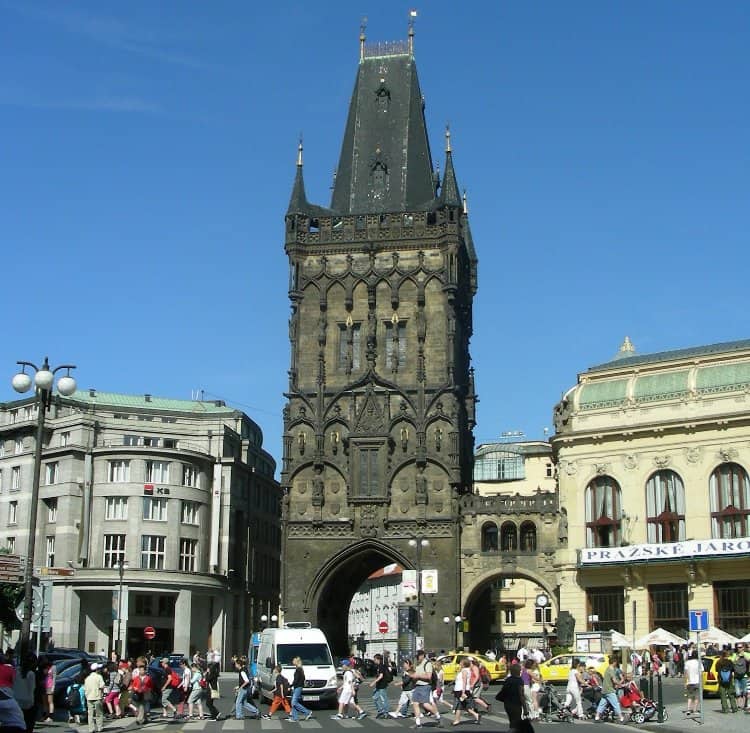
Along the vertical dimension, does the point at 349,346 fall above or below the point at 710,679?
above

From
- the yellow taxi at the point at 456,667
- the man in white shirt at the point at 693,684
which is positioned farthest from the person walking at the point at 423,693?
the yellow taxi at the point at 456,667

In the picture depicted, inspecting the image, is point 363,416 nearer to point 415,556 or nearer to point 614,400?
point 415,556

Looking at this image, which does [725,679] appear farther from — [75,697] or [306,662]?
[75,697]

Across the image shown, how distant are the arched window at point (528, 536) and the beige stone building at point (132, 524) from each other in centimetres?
2188

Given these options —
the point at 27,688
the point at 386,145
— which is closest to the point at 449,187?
the point at 386,145

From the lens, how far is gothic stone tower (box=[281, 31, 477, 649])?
71875mm

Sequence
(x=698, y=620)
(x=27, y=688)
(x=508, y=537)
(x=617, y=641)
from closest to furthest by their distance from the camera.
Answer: (x=27, y=688) < (x=698, y=620) < (x=617, y=641) < (x=508, y=537)

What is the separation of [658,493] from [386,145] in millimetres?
31003

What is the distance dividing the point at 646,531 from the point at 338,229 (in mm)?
28238

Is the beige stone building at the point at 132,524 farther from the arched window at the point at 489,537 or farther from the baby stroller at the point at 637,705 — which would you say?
the baby stroller at the point at 637,705

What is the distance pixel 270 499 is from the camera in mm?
98250

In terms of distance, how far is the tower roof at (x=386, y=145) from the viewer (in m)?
79.0

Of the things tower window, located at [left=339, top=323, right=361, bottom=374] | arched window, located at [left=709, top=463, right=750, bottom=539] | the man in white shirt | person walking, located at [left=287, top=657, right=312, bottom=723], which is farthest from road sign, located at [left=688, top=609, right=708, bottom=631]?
tower window, located at [left=339, top=323, right=361, bottom=374]

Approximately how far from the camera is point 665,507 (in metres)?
63.1
